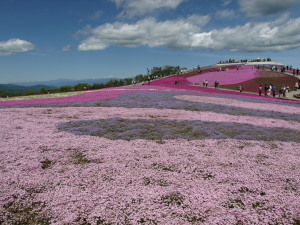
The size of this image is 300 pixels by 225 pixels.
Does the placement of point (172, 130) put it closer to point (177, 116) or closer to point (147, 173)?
point (177, 116)

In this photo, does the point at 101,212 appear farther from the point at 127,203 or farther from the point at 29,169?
the point at 29,169

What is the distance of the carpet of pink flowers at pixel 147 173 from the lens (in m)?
7.80

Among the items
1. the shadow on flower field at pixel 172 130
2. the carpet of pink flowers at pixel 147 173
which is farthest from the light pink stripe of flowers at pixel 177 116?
the carpet of pink flowers at pixel 147 173

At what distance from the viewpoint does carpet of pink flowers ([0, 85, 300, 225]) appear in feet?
25.6

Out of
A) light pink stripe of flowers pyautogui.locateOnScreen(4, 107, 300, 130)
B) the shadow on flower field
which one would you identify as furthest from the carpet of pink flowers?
light pink stripe of flowers pyautogui.locateOnScreen(4, 107, 300, 130)

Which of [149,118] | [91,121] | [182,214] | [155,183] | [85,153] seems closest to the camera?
[182,214]

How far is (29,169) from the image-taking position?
426 inches

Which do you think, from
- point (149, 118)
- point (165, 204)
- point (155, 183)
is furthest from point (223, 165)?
point (149, 118)

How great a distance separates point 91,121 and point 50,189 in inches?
459

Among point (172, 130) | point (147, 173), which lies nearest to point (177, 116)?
point (172, 130)

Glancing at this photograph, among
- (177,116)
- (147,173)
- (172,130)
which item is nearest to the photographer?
(147,173)

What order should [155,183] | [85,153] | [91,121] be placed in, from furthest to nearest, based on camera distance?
1. [91,121]
2. [85,153]
3. [155,183]

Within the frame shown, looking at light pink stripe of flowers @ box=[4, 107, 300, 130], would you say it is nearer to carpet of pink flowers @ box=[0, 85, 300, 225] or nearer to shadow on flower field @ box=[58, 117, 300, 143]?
shadow on flower field @ box=[58, 117, 300, 143]

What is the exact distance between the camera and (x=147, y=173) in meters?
10.7
